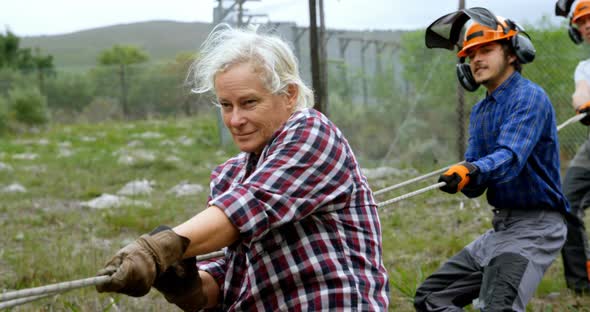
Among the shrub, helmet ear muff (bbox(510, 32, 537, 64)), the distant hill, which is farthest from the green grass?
the distant hill

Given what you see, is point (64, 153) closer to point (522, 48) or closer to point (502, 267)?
point (522, 48)

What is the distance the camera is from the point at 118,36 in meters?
102

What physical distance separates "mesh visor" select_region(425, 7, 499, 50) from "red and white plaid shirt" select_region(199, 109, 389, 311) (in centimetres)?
171

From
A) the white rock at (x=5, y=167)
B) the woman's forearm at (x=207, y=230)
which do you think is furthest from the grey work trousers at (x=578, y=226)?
the white rock at (x=5, y=167)

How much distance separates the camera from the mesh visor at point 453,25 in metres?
3.83

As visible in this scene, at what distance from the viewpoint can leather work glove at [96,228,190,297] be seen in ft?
6.63

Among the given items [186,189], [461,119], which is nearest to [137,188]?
[186,189]

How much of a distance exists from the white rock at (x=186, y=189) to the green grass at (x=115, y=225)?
7.3 inches

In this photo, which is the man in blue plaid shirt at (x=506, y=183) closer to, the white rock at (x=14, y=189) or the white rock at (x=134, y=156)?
the white rock at (x=14, y=189)

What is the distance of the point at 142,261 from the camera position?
6.74 feet

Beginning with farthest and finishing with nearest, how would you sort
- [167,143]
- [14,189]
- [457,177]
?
[167,143] → [14,189] → [457,177]

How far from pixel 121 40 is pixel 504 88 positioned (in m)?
101

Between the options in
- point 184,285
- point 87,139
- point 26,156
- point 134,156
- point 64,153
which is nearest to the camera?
point 184,285

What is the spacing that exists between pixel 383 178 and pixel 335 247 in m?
7.92
